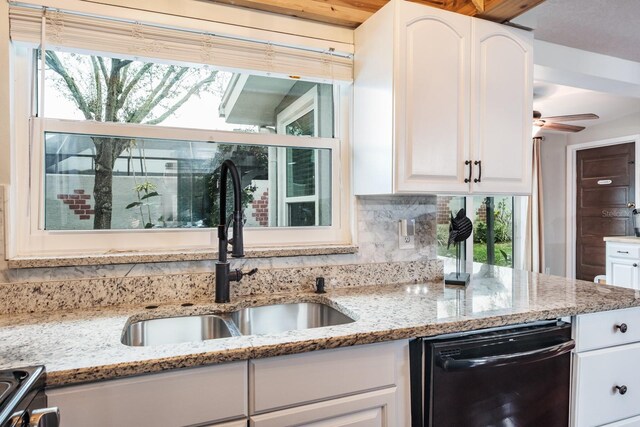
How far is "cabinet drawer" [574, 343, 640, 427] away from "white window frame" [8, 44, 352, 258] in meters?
1.16

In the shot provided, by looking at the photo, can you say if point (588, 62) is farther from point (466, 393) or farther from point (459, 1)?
point (466, 393)

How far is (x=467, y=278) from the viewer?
1.97 m

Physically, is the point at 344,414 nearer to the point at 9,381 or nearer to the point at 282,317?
the point at 282,317

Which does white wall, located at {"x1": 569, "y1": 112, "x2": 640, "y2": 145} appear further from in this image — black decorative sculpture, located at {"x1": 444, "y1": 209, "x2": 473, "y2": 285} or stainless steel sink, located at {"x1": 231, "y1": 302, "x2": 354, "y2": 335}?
stainless steel sink, located at {"x1": 231, "y1": 302, "x2": 354, "y2": 335}

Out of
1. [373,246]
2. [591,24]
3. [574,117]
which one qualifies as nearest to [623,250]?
[574,117]

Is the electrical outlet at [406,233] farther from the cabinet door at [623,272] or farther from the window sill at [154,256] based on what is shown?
the cabinet door at [623,272]

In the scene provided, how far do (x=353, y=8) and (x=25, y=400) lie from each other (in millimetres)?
1815

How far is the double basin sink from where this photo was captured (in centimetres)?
141

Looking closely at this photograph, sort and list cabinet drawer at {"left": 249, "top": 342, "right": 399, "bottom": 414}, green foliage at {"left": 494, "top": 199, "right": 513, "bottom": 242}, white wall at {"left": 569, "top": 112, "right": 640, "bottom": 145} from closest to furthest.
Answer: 1. cabinet drawer at {"left": 249, "top": 342, "right": 399, "bottom": 414}
2. white wall at {"left": 569, "top": 112, "right": 640, "bottom": 145}
3. green foliage at {"left": 494, "top": 199, "right": 513, "bottom": 242}

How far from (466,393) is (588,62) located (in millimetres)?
2428

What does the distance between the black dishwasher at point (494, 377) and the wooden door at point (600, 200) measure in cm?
397

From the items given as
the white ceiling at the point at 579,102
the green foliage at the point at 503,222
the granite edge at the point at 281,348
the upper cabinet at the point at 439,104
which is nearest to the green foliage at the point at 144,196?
the granite edge at the point at 281,348

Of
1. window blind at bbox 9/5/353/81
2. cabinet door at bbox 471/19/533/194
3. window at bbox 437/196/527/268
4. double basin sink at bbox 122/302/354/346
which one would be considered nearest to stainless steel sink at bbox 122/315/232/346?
double basin sink at bbox 122/302/354/346

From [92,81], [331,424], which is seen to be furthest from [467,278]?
[92,81]
